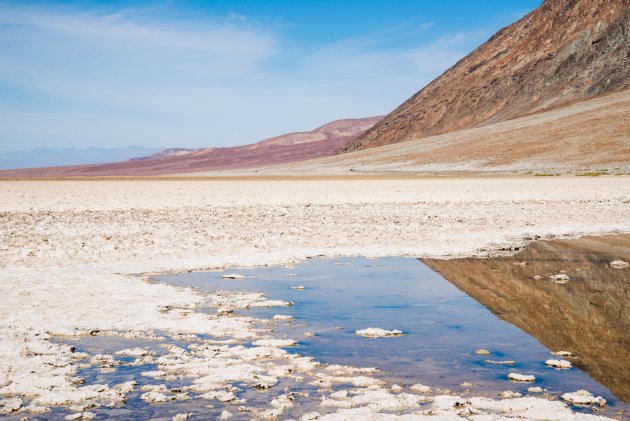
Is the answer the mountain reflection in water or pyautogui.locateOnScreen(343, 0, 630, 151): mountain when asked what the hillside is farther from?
the mountain reflection in water

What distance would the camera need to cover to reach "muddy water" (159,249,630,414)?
5.64 metres

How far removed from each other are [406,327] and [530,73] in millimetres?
113368

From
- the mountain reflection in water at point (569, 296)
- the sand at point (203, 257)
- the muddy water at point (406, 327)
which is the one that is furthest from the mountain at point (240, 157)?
the muddy water at point (406, 327)

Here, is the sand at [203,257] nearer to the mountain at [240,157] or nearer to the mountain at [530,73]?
the mountain at [530,73]

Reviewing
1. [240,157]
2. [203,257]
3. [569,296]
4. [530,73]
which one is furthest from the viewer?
[240,157]

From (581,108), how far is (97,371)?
95255mm

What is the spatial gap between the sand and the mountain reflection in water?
117 cm

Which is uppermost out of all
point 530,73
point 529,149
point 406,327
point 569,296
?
point 530,73

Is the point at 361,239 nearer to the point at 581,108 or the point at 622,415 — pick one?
the point at 622,415

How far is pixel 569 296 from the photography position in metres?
8.83

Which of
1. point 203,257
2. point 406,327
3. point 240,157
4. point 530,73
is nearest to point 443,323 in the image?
point 406,327

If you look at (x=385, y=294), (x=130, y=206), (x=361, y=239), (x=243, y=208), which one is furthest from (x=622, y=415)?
(x=130, y=206)

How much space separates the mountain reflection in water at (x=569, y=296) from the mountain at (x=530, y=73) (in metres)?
94.6

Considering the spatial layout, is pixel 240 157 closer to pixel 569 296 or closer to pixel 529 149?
pixel 529 149
